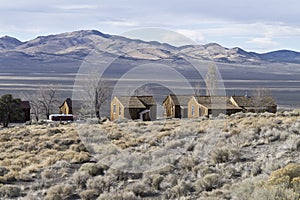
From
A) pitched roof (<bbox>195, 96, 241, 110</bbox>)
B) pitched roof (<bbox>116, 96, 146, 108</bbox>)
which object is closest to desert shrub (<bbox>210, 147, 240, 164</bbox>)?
pitched roof (<bbox>195, 96, 241, 110</bbox>)

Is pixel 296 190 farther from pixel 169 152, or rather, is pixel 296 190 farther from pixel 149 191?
pixel 169 152

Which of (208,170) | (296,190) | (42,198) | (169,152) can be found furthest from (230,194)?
(169,152)

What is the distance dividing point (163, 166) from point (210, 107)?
35345 millimetres

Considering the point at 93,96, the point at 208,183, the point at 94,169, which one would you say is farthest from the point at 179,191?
the point at 93,96

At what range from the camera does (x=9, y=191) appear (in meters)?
13.3

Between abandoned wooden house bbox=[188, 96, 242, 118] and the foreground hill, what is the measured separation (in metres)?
25.8

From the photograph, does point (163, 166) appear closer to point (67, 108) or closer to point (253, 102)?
point (253, 102)

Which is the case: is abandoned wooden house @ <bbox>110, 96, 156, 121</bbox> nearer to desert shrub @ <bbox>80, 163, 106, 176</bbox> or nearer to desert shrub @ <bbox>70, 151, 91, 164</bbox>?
desert shrub @ <bbox>70, 151, 91, 164</bbox>

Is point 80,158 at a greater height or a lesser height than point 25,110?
greater

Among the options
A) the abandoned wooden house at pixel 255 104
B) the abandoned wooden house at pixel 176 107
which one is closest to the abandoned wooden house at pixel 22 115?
the abandoned wooden house at pixel 176 107

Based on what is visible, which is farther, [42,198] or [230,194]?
[42,198]

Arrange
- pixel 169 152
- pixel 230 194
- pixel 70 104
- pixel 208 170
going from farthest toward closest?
1. pixel 70 104
2. pixel 169 152
3. pixel 208 170
4. pixel 230 194

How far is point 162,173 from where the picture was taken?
15.0m

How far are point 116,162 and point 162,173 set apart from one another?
80.6 inches
